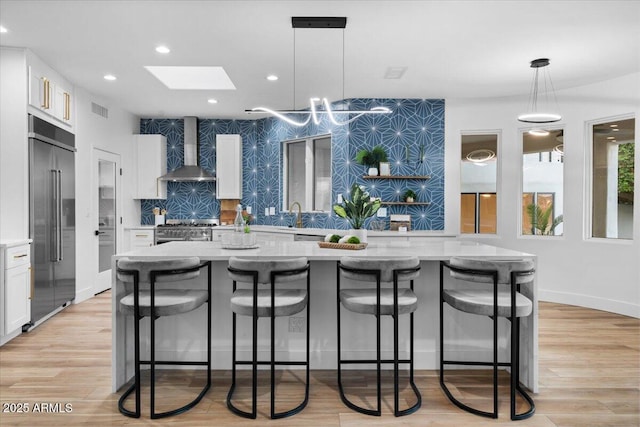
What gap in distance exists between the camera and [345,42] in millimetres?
3865

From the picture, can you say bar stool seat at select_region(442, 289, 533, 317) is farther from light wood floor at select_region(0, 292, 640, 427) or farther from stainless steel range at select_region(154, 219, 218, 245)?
stainless steel range at select_region(154, 219, 218, 245)

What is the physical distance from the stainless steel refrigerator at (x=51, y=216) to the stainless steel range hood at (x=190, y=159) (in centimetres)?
198

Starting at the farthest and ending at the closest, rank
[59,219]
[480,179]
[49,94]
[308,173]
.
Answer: [308,173]
[480,179]
[59,219]
[49,94]

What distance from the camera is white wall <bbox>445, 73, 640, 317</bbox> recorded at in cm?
493

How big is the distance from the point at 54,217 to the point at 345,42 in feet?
11.7

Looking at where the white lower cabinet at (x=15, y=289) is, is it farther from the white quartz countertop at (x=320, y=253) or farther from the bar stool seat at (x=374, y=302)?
the bar stool seat at (x=374, y=302)

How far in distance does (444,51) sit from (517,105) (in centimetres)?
220

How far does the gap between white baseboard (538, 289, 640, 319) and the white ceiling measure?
2.67 meters

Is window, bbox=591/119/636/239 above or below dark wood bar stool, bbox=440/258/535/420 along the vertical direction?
above

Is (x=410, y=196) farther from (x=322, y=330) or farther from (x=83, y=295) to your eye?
(x=83, y=295)

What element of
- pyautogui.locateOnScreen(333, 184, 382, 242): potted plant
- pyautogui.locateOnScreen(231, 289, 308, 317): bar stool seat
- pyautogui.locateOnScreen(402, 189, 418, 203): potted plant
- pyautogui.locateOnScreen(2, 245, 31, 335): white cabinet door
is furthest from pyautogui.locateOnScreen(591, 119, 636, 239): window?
pyautogui.locateOnScreen(2, 245, 31, 335): white cabinet door

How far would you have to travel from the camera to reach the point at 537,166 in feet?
18.9

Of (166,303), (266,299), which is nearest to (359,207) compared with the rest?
(266,299)

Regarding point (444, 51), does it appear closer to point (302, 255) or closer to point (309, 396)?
point (302, 255)
